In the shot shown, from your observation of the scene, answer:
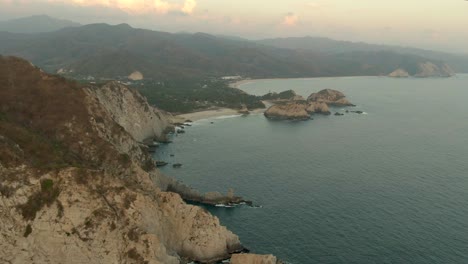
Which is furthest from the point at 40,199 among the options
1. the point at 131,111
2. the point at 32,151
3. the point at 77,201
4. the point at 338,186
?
the point at 131,111

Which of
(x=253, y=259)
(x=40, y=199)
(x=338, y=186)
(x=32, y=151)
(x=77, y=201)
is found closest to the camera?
(x=40, y=199)

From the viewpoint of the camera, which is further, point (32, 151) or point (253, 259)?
point (32, 151)

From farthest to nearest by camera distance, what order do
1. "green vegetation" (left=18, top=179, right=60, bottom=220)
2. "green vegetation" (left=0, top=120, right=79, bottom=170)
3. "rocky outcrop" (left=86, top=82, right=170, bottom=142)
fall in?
"rocky outcrop" (left=86, top=82, right=170, bottom=142) < "green vegetation" (left=0, top=120, right=79, bottom=170) < "green vegetation" (left=18, top=179, right=60, bottom=220)

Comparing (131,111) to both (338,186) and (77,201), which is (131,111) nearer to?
(338,186)

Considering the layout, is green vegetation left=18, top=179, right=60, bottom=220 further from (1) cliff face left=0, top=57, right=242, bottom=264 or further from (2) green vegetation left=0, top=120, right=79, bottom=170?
(2) green vegetation left=0, top=120, right=79, bottom=170

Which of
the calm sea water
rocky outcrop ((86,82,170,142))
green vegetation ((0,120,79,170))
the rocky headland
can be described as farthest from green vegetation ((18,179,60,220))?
rocky outcrop ((86,82,170,142))

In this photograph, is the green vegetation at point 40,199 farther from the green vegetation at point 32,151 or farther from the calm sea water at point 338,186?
the calm sea water at point 338,186
